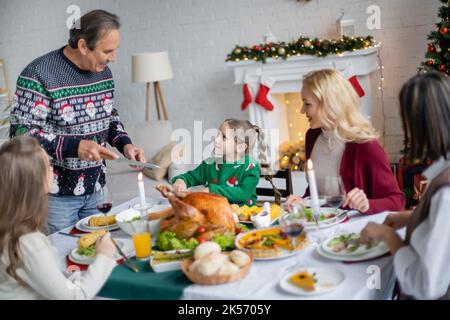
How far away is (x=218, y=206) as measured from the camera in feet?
6.60

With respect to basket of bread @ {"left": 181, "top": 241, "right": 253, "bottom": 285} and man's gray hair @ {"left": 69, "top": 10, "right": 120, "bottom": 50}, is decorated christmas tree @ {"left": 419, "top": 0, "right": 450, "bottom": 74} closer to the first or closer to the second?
man's gray hair @ {"left": 69, "top": 10, "right": 120, "bottom": 50}

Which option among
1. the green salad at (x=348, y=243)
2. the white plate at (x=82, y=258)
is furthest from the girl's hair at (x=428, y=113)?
the white plate at (x=82, y=258)

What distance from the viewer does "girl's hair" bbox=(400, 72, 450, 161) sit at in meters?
1.54

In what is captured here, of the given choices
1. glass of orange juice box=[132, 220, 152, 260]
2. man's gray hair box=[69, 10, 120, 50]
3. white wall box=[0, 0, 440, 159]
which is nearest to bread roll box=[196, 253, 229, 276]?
glass of orange juice box=[132, 220, 152, 260]

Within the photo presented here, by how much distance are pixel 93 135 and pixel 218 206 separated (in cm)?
97

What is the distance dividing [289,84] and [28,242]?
3.84 metres

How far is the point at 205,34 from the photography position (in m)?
5.96

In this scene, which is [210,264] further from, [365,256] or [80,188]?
[80,188]

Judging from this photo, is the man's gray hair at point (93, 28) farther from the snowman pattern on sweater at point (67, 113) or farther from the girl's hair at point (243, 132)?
the girl's hair at point (243, 132)

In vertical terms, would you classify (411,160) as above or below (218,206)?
above

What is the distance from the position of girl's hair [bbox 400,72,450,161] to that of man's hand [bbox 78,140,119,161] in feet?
4.26

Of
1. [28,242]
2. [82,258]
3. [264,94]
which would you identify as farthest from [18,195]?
[264,94]
